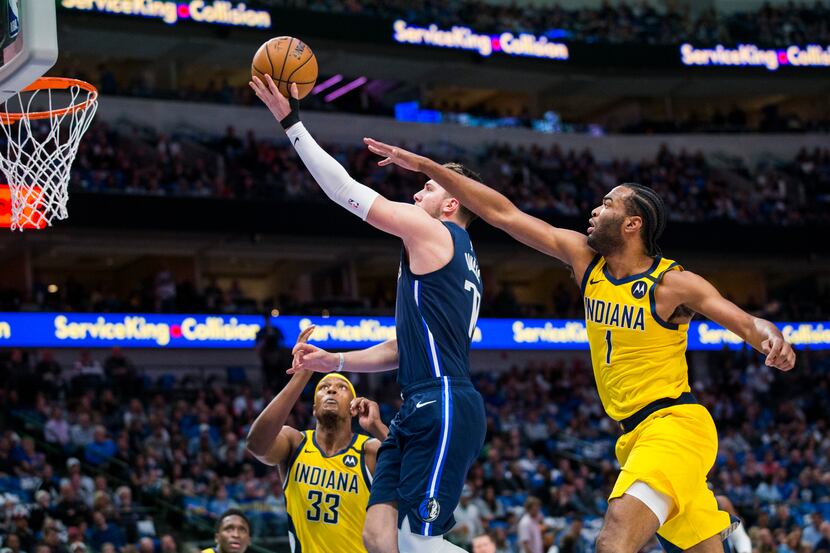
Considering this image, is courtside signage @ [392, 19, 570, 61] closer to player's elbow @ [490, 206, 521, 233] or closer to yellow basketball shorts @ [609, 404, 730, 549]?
player's elbow @ [490, 206, 521, 233]

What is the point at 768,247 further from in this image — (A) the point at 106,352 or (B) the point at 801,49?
(A) the point at 106,352

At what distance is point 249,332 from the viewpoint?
86.2ft

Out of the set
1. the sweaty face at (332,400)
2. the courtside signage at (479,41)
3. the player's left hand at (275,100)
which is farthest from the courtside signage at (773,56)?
the player's left hand at (275,100)

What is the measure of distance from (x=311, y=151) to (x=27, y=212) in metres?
4.57

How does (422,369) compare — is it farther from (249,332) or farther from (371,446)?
(249,332)

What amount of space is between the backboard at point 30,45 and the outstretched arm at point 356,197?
4.63 feet

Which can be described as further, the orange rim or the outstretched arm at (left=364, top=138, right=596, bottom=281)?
the orange rim

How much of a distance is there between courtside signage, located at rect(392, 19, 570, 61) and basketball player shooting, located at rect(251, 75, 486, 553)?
27962 mm

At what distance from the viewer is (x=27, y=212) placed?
9.62 metres

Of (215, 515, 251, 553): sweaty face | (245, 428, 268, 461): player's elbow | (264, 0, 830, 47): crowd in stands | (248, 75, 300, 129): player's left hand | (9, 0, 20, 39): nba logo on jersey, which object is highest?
(264, 0, 830, 47): crowd in stands

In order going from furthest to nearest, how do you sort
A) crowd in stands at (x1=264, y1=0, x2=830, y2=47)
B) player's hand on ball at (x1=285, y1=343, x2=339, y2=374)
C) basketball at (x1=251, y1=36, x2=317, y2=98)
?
1. crowd in stands at (x1=264, y1=0, x2=830, y2=47)
2. player's hand on ball at (x1=285, y1=343, x2=339, y2=374)
3. basketball at (x1=251, y1=36, x2=317, y2=98)

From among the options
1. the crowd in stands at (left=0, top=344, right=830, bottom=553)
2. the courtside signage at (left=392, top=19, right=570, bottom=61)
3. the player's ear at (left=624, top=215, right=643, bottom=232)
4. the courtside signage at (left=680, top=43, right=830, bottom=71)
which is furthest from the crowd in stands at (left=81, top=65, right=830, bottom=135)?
the player's ear at (left=624, top=215, right=643, bottom=232)

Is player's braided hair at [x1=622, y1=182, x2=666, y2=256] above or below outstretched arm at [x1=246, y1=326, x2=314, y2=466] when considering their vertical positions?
above

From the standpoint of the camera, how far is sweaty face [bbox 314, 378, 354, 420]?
24.4 ft
